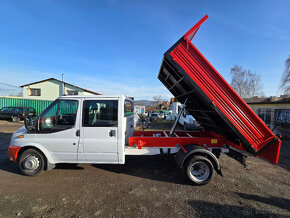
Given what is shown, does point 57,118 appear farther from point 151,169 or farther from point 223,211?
point 223,211

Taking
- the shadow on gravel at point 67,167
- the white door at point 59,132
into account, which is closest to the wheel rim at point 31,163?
the white door at point 59,132

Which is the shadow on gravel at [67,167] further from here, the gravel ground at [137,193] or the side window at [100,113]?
the side window at [100,113]

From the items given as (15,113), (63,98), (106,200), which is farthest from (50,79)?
(106,200)

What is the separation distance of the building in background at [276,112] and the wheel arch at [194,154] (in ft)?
31.2

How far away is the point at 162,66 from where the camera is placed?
3855mm

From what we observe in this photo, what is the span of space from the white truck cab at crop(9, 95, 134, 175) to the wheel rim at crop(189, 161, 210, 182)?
70.5 inches

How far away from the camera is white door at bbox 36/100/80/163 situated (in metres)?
3.53

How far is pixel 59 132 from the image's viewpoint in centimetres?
355

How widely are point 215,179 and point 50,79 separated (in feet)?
96.1

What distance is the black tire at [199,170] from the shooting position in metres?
3.42

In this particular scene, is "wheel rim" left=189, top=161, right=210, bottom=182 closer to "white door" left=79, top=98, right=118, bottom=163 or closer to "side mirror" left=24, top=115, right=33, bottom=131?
"white door" left=79, top=98, right=118, bottom=163

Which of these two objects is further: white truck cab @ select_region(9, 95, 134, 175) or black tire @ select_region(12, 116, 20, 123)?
black tire @ select_region(12, 116, 20, 123)

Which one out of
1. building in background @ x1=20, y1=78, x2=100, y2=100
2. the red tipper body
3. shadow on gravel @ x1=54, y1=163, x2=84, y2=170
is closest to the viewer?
the red tipper body

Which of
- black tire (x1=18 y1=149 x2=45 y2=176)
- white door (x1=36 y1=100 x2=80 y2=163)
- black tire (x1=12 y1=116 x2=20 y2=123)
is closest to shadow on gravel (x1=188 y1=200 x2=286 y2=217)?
white door (x1=36 y1=100 x2=80 y2=163)
